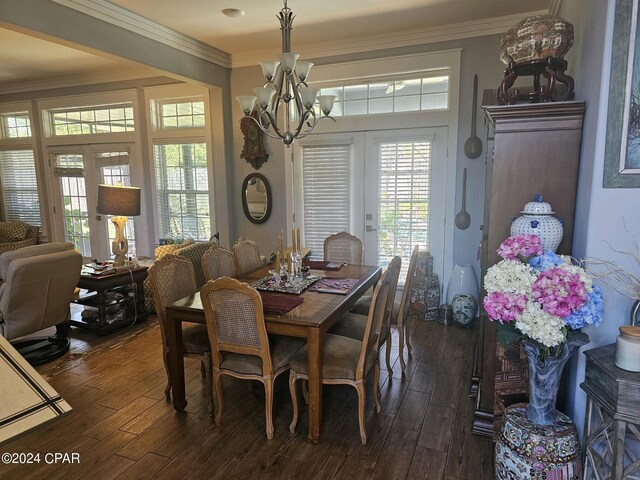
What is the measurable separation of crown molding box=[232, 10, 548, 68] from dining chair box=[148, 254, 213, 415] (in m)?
3.13

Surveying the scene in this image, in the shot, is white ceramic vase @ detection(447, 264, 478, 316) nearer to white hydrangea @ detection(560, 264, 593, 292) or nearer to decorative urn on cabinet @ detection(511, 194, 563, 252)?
decorative urn on cabinet @ detection(511, 194, 563, 252)

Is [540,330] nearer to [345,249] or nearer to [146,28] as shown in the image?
[345,249]

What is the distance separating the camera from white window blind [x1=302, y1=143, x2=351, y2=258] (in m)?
4.82

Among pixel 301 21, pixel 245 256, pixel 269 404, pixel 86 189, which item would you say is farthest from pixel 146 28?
pixel 269 404

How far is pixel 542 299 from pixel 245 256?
2657mm

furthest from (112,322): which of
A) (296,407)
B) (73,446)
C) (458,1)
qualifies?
(458,1)

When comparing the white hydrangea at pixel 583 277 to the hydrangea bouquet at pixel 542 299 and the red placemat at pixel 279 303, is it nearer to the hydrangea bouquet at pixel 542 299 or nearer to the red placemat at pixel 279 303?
the hydrangea bouquet at pixel 542 299

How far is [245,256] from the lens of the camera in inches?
148

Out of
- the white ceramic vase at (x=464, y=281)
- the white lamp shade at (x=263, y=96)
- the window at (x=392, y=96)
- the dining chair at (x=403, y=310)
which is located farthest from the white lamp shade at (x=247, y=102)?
the white ceramic vase at (x=464, y=281)

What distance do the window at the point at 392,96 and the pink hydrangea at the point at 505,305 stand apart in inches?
126

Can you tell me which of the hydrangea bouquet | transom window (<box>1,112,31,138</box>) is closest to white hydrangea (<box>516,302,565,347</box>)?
the hydrangea bouquet

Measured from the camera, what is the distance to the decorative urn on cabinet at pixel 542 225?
1.97 metres

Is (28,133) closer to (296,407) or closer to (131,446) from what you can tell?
(131,446)

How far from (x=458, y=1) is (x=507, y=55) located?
5.57ft
